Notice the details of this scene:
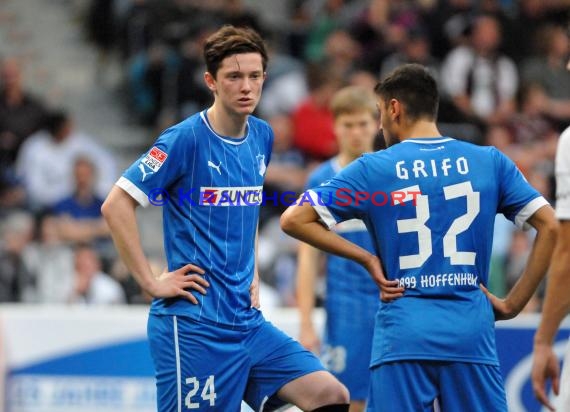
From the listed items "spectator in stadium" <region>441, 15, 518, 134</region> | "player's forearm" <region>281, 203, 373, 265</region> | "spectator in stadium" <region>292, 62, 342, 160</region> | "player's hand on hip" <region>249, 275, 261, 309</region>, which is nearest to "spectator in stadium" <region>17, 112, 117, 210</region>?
"spectator in stadium" <region>292, 62, 342, 160</region>

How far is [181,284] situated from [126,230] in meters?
0.38

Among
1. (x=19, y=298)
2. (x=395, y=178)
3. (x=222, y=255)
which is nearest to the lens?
(x=395, y=178)

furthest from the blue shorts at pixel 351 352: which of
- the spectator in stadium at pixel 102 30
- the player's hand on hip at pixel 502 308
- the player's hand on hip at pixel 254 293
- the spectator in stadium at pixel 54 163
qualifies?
the spectator in stadium at pixel 102 30

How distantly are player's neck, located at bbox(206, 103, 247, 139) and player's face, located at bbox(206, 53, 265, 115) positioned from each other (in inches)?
1.5

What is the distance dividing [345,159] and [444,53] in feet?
23.6

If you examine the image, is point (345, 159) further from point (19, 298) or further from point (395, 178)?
point (19, 298)

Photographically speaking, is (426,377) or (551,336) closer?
(426,377)

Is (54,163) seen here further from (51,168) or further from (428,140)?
(428,140)

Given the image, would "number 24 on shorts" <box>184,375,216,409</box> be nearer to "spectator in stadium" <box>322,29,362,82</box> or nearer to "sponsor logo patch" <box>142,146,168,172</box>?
"sponsor logo patch" <box>142,146,168,172</box>

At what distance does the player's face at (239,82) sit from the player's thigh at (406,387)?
1484 mm

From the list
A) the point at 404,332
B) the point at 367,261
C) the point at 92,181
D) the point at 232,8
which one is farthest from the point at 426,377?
the point at 232,8

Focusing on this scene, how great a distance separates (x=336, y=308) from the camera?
25.6ft

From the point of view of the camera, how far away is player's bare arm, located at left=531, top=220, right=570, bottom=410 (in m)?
5.97

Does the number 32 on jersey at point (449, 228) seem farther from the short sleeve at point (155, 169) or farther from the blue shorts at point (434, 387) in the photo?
the short sleeve at point (155, 169)
